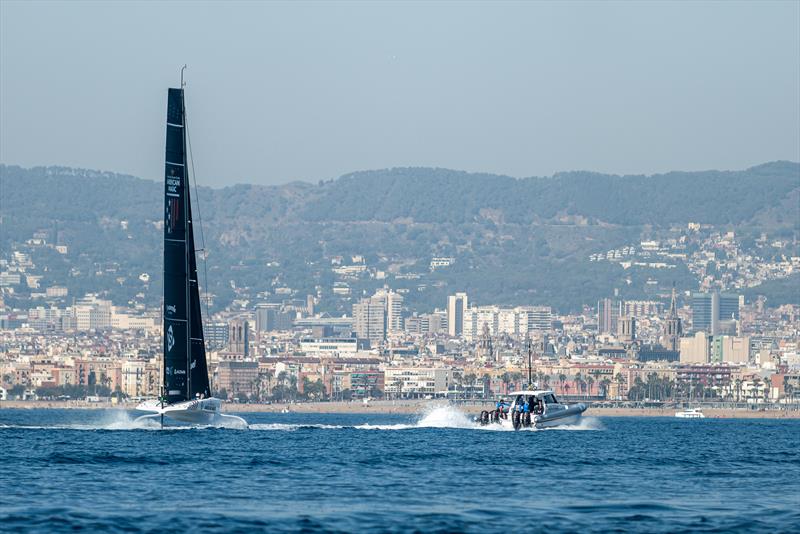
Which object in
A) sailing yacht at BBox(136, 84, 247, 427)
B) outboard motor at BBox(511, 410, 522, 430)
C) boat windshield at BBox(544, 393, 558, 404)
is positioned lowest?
outboard motor at BBox(511, 410, 522, 430)

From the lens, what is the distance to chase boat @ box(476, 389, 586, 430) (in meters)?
72.7

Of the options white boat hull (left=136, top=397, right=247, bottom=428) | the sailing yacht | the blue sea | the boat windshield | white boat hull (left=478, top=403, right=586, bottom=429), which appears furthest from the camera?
the boat windshield

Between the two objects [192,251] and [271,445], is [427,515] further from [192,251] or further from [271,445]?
[192,251]

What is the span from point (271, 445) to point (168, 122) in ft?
36.2

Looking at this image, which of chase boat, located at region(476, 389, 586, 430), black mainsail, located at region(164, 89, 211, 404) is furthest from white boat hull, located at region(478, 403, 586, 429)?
black mainsail, located at region(164, 89, 211, 404)

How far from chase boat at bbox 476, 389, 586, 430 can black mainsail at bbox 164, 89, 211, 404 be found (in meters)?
15.5

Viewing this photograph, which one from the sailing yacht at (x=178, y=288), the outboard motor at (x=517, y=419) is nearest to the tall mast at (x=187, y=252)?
the sailing yacht at (x=178, y=288)

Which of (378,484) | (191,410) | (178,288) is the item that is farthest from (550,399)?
(378,484)

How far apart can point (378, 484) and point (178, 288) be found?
2096 cm

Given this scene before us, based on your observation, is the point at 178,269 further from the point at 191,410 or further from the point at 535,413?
the point at 535,413

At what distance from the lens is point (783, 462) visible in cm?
5356

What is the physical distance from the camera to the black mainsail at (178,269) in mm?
61156

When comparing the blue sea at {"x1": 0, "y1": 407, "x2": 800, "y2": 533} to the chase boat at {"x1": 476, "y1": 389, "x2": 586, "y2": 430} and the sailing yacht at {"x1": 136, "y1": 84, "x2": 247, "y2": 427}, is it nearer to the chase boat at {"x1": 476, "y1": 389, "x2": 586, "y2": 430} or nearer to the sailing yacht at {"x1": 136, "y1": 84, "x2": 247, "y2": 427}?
the sailing yacht at {"x1": 136, "y1": 84, "x2": 247, "y2": 427}

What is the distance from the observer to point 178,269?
201 feet
